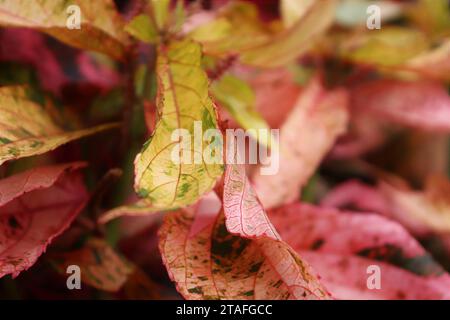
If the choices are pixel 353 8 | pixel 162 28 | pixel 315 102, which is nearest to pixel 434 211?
pixel 315 102

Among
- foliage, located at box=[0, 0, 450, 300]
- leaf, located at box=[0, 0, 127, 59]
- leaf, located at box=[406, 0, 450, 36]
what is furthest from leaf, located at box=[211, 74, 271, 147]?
leaf, located at box=[406, 0, 450, 36]

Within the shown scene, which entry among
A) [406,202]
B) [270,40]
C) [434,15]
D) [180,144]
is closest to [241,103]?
[270,40]

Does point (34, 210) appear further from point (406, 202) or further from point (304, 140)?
point (406, 202)

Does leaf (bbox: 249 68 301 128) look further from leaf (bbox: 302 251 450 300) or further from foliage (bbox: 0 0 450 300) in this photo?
leaf (bbox: 302 251 450 300)

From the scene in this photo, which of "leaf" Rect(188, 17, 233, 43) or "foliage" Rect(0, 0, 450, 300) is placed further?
"leaf" Rect(188, 17, 233, 43)

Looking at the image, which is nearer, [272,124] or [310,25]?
[310,25]

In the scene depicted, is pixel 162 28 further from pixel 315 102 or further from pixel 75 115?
pixel 315 102

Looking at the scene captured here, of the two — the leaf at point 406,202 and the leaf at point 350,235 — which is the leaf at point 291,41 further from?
the leaf at point 406,202
